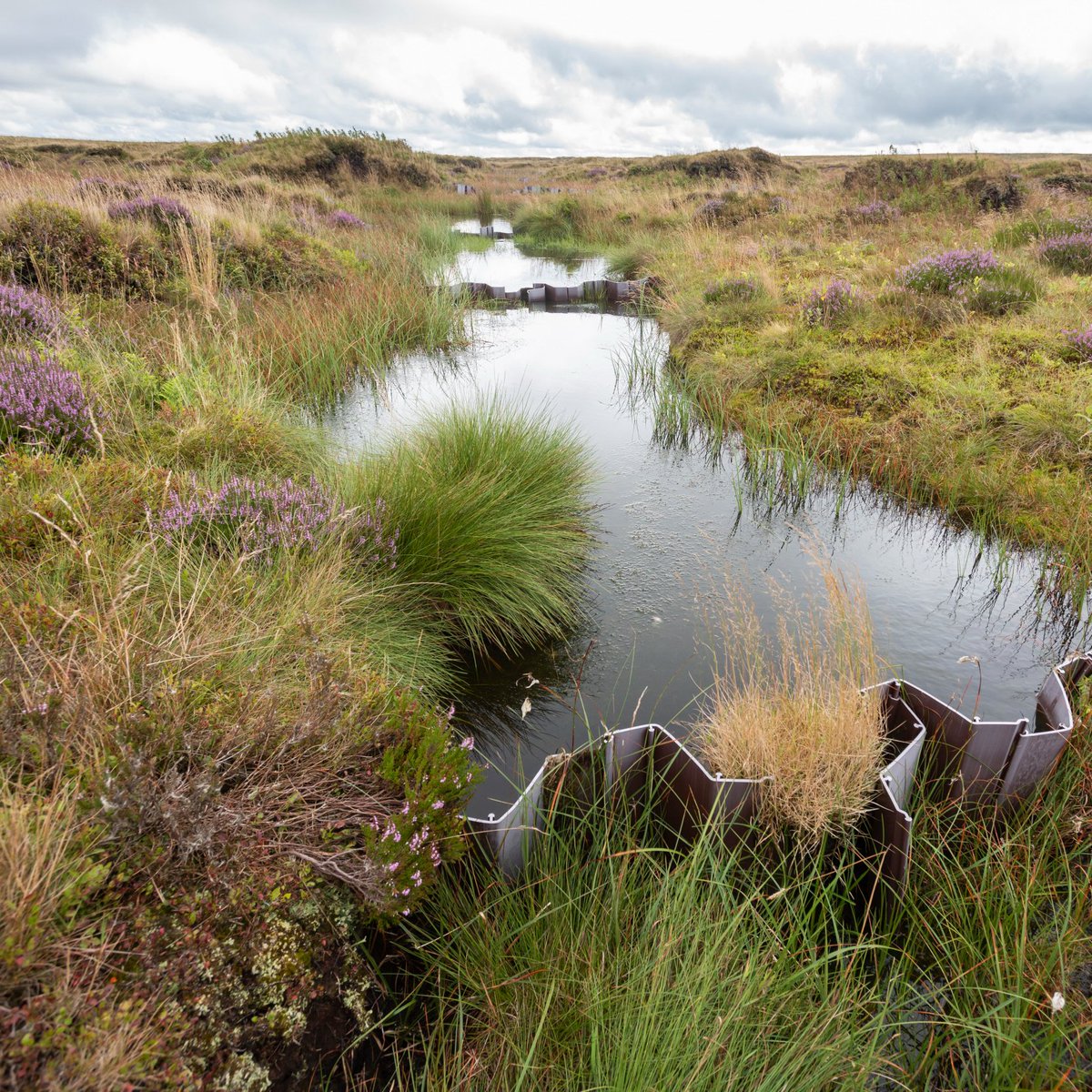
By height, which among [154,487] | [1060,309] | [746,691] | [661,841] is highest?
[1060,309]

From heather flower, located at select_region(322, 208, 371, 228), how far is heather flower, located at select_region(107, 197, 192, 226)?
4795 millimetres

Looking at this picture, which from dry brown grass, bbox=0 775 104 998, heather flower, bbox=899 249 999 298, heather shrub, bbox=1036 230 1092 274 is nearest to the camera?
dry brown grass, bbox=0 775 104 998

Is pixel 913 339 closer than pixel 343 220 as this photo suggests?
Yes

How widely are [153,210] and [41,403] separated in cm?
734

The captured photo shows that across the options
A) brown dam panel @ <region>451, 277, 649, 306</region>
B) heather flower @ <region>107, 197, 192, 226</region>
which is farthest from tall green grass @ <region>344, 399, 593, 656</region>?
brown dam panel @ <region>451, 277, 649, 306</region>

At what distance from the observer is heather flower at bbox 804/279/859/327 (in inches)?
347

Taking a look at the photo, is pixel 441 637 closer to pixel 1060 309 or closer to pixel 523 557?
pixel 523 557

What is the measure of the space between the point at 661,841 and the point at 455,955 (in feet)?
3.03

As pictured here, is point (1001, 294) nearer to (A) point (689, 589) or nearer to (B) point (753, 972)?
(A) point (689, 589)

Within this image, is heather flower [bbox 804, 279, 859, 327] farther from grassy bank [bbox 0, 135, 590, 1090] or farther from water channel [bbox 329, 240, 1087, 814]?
grassy bank [bbox 0, 135, 590, 1090]

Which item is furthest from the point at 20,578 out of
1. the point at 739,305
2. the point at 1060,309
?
the point at 1060,309

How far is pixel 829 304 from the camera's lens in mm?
8938

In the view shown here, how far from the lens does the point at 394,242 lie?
495 inches

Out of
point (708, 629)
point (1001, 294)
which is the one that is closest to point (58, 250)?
point (708, 629)
